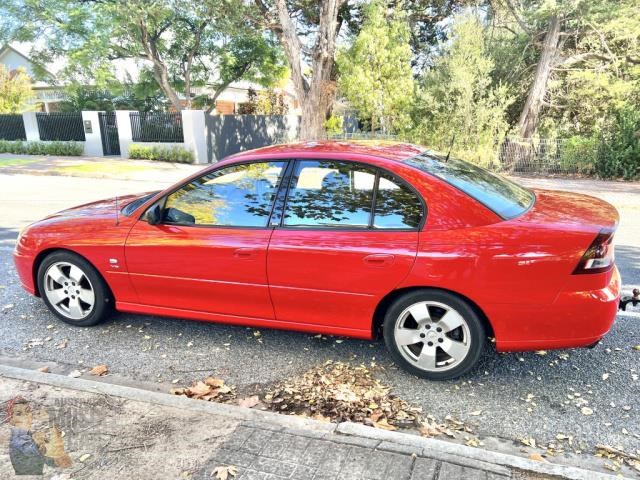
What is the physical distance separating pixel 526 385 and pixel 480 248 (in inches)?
41.5

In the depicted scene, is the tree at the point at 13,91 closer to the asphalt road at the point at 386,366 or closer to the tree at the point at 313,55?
the tree at the point at 313,55

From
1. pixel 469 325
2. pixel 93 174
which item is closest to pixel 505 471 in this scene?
pixel 469 325

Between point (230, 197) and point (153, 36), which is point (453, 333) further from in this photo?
point (153, 36)

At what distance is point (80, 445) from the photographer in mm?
2717

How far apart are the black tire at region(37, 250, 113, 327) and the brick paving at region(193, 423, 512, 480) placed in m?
2.00

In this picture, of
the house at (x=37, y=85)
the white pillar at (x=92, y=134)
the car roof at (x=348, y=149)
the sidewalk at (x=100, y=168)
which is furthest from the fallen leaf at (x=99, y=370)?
the house at (x=37, y=85)

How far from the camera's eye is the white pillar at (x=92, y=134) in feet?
69.8

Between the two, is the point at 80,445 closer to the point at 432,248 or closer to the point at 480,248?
the point at 432,248

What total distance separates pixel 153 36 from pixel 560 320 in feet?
73.9

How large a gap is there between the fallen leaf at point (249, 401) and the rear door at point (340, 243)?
24.9 inches

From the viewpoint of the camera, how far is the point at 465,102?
14.5m

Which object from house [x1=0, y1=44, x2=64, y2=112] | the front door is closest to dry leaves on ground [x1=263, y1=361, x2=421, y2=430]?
the front door

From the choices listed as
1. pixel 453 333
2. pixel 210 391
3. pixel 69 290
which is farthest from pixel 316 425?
pixel 69 290

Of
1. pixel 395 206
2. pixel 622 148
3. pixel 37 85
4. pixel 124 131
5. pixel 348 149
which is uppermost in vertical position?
pixel 37 85
